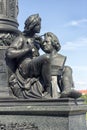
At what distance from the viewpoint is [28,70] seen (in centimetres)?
846

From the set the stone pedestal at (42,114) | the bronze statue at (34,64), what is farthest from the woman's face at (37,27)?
the stone pedestal at (42,114)

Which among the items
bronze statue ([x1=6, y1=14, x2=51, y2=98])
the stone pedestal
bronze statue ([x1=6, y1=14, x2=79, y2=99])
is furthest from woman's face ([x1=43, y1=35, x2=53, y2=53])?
the stone pedestal

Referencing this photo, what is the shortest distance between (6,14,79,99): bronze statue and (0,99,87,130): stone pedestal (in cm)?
43

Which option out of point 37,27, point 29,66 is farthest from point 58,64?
point 37,27

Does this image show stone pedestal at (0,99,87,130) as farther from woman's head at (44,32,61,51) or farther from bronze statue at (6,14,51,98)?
woman's head at (44,32,61,51)

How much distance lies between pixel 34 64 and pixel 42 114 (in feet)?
4.08

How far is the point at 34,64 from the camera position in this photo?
8.31 m

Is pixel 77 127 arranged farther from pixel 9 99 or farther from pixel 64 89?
pixel 9 99

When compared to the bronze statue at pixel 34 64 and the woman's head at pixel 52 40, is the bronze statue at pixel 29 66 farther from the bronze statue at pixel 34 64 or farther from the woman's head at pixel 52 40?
the woman's head at pixel 52 40

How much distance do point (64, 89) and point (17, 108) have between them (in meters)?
1.15

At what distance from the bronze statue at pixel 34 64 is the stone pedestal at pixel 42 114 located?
43 centimetres

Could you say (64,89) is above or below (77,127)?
above

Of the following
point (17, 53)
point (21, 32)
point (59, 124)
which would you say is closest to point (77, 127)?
point (59, 124)

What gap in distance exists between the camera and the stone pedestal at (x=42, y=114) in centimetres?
735
